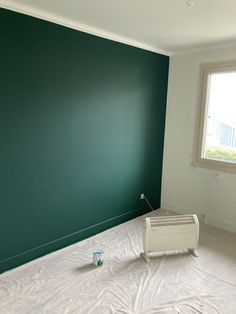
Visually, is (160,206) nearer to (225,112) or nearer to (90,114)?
(225,112)

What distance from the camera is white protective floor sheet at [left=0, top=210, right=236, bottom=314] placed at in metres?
2.19

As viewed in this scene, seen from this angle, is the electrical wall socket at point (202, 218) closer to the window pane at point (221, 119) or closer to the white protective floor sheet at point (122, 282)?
the white protective floor sheet at point (122, 282)

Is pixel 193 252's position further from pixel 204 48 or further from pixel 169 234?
pixel 204 48

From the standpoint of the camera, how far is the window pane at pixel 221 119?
140 inches

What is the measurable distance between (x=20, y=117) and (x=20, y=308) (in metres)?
1.57

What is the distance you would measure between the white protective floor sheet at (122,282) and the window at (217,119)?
1.14 metres

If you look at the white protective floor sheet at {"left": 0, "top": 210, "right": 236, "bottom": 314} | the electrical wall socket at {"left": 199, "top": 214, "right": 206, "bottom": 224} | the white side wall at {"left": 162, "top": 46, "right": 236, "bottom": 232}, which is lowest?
the white protective floor sheet at {"left": 0, "top": 210, "right": 236, "bottom": 314}

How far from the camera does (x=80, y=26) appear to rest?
2.83 m

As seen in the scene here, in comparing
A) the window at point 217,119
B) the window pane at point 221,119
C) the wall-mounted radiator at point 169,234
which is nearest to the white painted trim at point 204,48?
the window at point 217,119

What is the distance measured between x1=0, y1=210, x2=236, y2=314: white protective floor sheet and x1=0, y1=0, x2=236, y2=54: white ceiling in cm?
234

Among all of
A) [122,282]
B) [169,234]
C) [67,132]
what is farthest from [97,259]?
[67,132]

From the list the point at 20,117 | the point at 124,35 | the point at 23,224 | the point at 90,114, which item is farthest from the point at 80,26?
the point at 23,224

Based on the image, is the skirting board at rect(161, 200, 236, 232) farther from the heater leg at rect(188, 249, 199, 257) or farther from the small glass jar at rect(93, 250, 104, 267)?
the small glass jar at rect(93, 250, 104, 267)

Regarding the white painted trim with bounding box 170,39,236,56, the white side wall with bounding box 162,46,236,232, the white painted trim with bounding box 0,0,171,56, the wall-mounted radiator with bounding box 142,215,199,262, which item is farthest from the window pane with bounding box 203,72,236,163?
the wall-mounted radiator with bounding box 142,215,199,262
